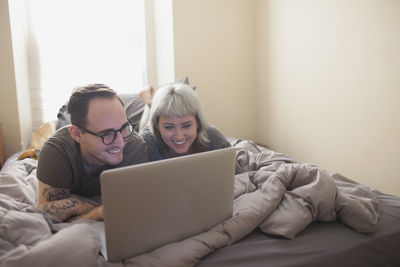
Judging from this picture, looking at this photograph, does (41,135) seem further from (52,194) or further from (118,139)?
(118,139)

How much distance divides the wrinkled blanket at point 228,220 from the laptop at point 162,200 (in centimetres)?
3

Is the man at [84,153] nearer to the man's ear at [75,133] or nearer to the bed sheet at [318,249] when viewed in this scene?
the man's ear at [75,133]

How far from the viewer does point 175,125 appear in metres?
1.24

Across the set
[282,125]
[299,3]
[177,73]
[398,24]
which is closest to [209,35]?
[177,73]

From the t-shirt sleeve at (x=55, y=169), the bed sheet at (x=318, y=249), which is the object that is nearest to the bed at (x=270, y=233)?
the bed sheet at (x=318, y=249)

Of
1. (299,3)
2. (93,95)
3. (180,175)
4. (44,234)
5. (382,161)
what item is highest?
(299,3)

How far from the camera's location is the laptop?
687 millimetres

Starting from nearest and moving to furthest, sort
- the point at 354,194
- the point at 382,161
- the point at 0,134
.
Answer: the point at 354,194 → the point at 382,161 → the point at 0,134

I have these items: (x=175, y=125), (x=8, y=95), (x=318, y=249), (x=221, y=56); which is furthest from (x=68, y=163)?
(x=221, y=56)

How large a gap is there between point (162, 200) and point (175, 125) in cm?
53

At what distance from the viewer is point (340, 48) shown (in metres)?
1.88

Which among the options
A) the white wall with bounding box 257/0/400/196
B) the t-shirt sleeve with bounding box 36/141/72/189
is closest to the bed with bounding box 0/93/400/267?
the t-shirt sleeve with bounding box 36/141/72/189

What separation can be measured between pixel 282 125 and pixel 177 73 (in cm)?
97

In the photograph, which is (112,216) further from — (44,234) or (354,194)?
(354,194)
